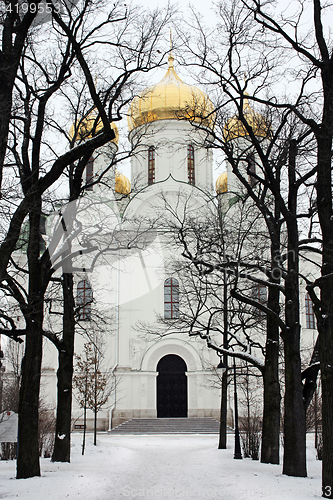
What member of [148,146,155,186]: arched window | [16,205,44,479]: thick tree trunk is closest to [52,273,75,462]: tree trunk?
[16,205,44,479]: thick tree trunk

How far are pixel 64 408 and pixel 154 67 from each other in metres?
7.59

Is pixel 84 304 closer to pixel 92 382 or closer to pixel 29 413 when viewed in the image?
pixel 29 413

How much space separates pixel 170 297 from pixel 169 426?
244 inches

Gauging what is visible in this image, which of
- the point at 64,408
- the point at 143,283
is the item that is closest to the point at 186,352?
the point at 143,283

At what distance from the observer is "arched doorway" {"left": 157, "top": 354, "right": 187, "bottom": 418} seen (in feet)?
78.1

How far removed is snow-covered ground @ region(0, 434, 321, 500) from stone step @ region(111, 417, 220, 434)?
6838 mm

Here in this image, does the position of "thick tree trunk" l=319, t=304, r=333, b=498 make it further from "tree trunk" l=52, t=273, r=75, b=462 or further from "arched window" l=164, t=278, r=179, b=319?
"arched window" l=164, t=278, r=179, b=319

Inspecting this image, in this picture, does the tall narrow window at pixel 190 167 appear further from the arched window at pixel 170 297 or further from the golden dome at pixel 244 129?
the golden dome at pixel 244 129

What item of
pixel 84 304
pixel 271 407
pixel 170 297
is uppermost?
pixel 170 297

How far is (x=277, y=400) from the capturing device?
10883 mm

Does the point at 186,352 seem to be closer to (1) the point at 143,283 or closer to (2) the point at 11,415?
(1) the point at 143,283

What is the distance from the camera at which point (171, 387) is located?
24.3m

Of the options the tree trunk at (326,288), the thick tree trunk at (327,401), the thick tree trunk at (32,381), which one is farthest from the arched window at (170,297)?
the thick tree trunk at (327,401)

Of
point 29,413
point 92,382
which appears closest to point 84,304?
point 29,413
